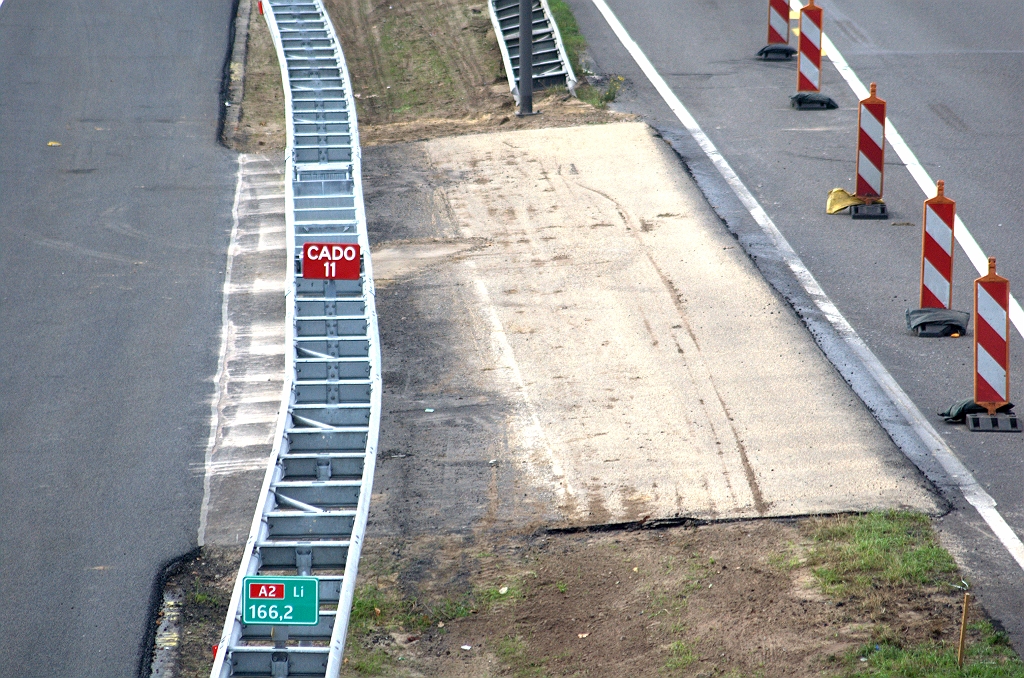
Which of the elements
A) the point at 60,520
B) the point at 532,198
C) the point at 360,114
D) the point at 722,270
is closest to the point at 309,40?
the point at 360,114

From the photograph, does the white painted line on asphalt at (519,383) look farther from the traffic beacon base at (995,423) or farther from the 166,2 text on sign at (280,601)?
the traffic beacon base at (995,423)

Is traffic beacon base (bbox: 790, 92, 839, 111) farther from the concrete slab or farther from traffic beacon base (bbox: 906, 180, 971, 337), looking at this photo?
traffic beacon base (bbox: 906, 180, 971, 337)

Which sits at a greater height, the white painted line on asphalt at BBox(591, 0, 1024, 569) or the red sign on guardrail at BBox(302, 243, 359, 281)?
the red sign on guardrail at BBox(302, 243, 359, 281)

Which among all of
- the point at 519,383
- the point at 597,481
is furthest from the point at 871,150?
the point at 597,481

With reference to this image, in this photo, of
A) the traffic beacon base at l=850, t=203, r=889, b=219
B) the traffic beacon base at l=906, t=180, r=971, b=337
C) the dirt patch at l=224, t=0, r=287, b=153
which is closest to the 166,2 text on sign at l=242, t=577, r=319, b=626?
the traffic beacon base at l=906, t=180, r=971, b=337

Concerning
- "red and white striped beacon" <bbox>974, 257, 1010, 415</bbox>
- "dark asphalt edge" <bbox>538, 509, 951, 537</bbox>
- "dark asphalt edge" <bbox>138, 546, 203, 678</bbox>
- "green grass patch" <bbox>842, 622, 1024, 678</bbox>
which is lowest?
"dark asphalt edge" <bbox>138, 546, 203, 678</bbox>

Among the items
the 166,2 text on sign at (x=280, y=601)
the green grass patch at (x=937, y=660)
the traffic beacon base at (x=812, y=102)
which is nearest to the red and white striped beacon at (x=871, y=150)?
the traffic beacon base at (x=812, y=102)
